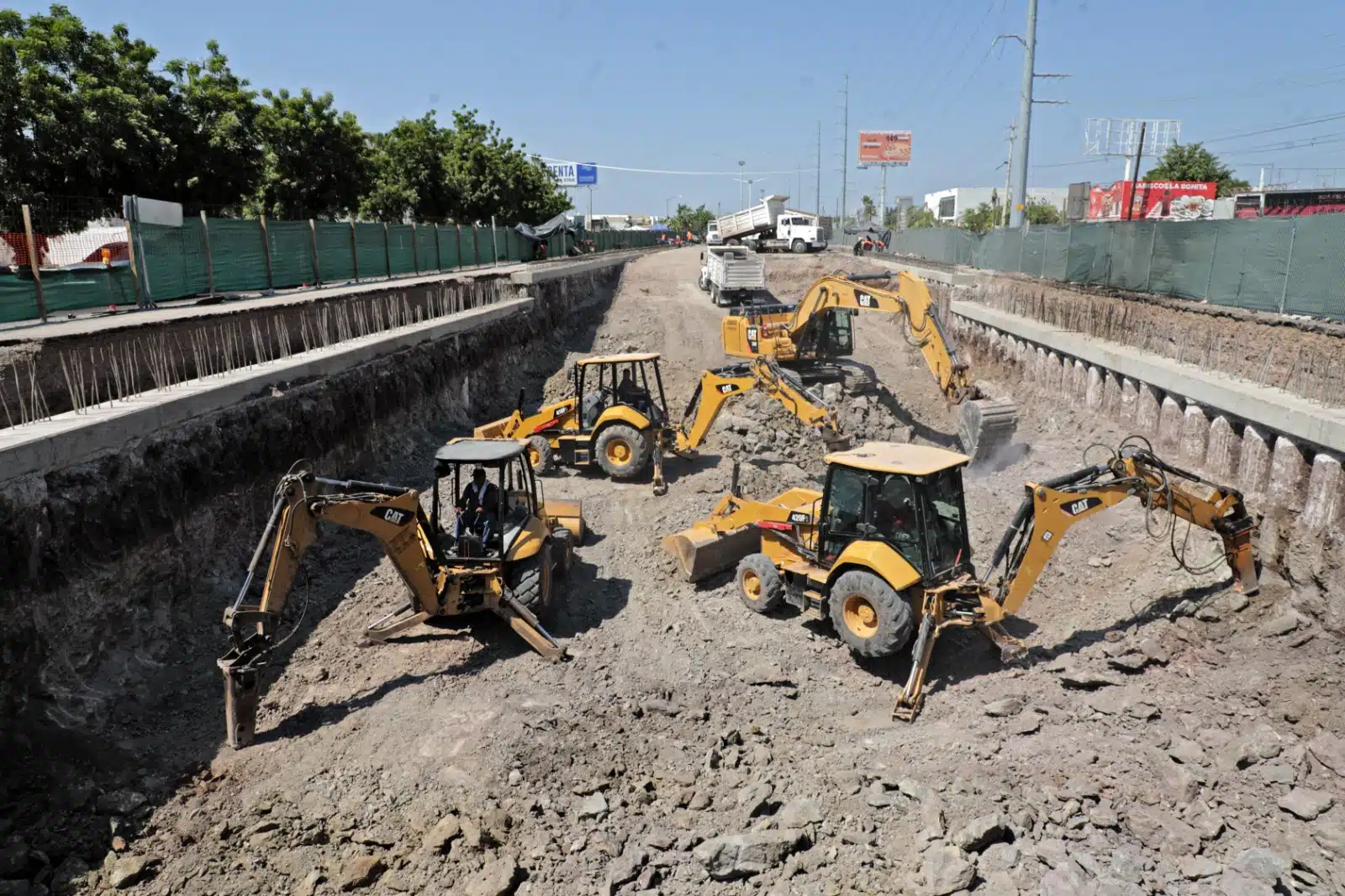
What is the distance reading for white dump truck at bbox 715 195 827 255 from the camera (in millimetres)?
42625

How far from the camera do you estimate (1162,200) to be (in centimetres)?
4244

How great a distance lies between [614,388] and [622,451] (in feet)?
3.24

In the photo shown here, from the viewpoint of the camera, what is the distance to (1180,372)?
1222 centimetres

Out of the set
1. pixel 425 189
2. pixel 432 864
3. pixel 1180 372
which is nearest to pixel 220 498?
pixel 432 864

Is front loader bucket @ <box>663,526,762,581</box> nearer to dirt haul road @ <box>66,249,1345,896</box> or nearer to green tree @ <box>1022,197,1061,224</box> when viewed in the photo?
dirt haul road @ <box>66,249,1345,896</box>

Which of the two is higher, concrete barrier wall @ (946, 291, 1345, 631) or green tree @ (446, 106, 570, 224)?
green tree @ (446, 106, 570, 224)

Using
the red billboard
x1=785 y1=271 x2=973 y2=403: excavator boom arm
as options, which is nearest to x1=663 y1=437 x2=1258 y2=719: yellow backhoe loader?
x1=785 y1=271 x2=973 y2=403: excavator boom arm

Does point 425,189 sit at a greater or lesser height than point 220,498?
greater

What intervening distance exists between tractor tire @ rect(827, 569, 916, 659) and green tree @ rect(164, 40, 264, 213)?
21682mm

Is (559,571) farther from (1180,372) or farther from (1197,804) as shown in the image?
(1180,372)

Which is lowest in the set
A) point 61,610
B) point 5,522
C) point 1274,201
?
point 61,610

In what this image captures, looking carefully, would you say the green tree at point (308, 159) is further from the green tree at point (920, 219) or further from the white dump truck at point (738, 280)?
the green tree at point (920, 219)

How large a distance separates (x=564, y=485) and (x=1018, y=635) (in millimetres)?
7316

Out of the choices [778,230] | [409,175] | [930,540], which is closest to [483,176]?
[409,175]
